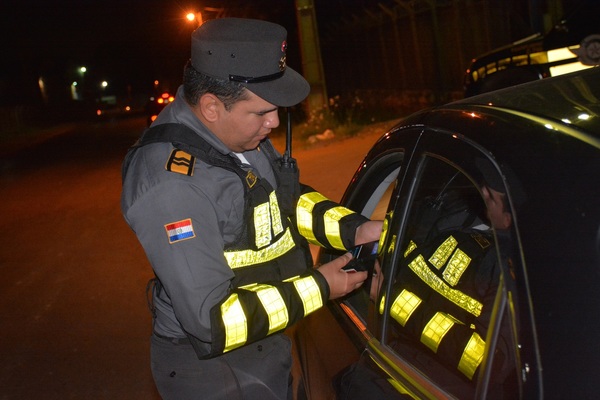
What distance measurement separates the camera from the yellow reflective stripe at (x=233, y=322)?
6.32 ft

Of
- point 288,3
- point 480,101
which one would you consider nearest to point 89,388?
point 480,101

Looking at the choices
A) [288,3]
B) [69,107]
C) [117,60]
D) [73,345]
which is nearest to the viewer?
[73,345]

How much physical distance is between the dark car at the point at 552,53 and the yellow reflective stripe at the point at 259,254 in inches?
219

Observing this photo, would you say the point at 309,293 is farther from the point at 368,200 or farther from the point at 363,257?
the point at 368,200

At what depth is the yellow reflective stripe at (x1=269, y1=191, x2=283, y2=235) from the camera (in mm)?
2234

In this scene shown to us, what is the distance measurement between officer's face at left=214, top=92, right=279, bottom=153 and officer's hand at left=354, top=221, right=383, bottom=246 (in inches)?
18.7

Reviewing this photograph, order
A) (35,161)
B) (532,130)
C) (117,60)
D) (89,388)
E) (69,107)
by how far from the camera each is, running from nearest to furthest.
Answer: (532,130), (89,388), (35,161), (69,107), (117,60)

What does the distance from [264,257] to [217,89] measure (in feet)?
1.77

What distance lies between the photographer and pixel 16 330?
5520mm

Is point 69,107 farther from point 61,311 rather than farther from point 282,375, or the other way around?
point 282,375

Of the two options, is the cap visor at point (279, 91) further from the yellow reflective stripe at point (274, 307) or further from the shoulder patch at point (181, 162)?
the yellow reflective stripe at point (274, 307)

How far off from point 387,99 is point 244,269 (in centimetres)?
1794

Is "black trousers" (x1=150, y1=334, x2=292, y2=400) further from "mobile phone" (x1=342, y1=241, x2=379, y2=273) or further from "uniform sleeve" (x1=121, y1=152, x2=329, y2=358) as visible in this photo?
"mobile phone" (x1=342, y1=241, x2=379, y2=273)

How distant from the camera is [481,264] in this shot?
6.30ft
